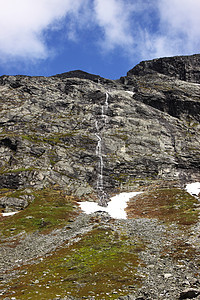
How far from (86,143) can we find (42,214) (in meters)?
63.4

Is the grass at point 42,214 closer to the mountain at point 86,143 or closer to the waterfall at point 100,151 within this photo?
the mountain at point 86,143

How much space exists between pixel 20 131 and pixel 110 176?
58.8 m

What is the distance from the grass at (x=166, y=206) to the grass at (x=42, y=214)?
18910mm

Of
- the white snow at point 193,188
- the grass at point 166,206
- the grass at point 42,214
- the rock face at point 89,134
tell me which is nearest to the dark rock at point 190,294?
the grass at point 166,206

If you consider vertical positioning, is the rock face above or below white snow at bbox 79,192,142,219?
above

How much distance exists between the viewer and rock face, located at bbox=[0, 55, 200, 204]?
9569 centimetres

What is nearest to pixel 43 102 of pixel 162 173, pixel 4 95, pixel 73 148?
pixel 4 95

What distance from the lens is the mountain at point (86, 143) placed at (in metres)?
82.9

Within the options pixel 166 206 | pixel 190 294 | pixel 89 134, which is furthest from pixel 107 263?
pixel 89 134

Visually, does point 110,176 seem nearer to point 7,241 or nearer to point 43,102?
point 7,241

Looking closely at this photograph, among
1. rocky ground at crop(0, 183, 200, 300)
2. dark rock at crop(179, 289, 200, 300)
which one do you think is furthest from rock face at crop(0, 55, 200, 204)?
dark rock at crop(179, 289, 200, 300)

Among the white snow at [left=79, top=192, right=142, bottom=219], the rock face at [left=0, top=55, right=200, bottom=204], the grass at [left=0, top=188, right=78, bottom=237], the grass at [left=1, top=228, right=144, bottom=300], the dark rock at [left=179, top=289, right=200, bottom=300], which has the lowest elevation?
the white snow at [left=79, top=192, right=142, bottom=219]

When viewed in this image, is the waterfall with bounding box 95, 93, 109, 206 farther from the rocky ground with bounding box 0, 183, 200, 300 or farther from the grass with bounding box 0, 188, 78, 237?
the rocky ground with bounding box 0, 183, 200, 300

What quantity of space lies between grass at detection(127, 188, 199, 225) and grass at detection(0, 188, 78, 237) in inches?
744
